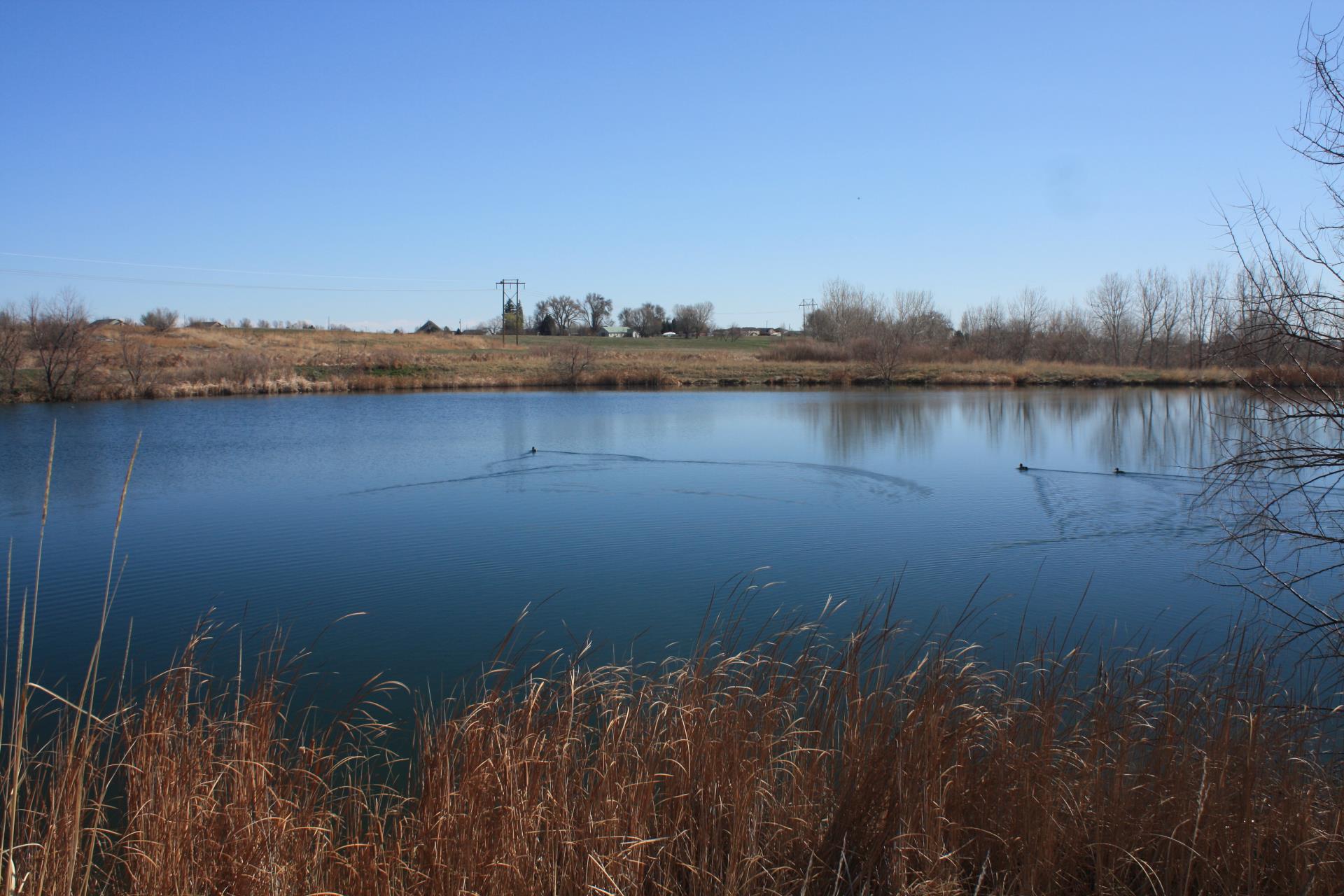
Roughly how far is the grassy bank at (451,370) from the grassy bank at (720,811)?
40.4 metres

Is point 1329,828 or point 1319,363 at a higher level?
point 1319,363

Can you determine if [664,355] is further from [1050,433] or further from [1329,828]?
[1329,828]

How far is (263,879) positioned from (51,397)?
137 feet

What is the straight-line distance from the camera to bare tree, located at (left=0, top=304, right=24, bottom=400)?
37.2 meters

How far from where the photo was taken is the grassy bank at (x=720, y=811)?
3664mm

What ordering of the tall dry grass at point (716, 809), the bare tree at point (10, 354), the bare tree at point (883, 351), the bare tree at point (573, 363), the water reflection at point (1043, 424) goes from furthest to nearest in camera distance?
1. the bare tree at point (883, 351)
2. the bare tree at point (573, 363)
3. the bare tree at point (10, 354)
4. the water reflection at point (1043, 424)
5. the tall dry grass at point (716, 809)

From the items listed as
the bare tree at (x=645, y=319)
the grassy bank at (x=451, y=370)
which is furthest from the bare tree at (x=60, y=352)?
the bare tree at (x=645, y=319)

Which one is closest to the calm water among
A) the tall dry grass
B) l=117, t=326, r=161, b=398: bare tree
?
the tall dry grass

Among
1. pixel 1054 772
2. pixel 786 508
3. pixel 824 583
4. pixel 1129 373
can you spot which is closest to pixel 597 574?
pixel 824 583

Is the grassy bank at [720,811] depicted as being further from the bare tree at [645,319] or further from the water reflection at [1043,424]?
the bare tree at [645,319]

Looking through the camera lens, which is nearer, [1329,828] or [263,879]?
[263,879]

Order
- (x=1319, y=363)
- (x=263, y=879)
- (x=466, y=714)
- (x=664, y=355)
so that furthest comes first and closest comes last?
(x=664, y=355)
(x=1319, y=363)
(x=466, y=714)
(x=263, y=879)

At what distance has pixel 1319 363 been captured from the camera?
5832 millimetres

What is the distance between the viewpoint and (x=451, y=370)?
5259 centimetres
